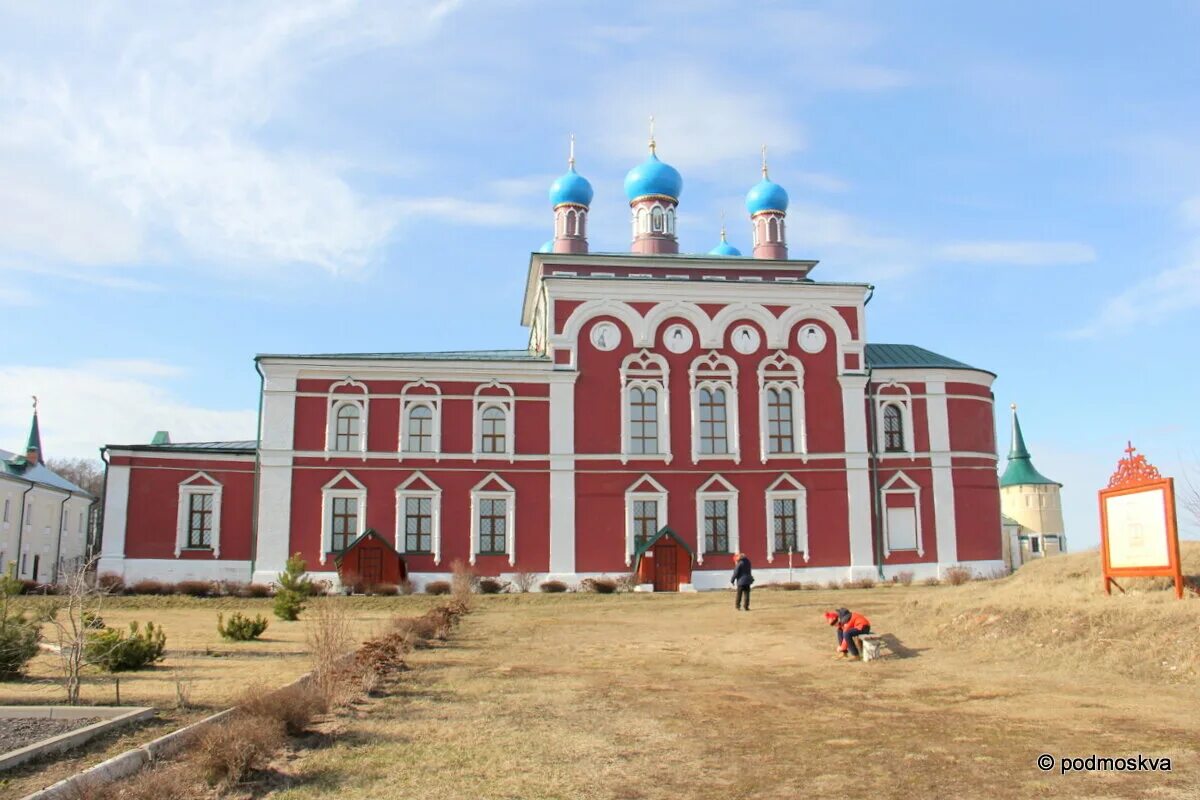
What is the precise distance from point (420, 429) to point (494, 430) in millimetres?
2288

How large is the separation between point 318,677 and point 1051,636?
933 cm

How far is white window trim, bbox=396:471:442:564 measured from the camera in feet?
97.6

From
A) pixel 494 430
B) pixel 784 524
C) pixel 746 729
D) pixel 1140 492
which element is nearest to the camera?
pixel 746 729

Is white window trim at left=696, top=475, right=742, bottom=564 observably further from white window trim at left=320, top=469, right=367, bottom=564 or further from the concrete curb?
the concrete curb

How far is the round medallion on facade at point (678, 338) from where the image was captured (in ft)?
104

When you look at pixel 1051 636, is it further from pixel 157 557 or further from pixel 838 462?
pixel 157 557

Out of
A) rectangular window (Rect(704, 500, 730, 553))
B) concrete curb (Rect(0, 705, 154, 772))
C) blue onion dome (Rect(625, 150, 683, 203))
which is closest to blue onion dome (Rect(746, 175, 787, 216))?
blue onion dome (Rect(625, 150, 683, 203))

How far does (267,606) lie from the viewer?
24.2 meters

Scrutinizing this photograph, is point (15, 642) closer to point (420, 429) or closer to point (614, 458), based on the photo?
point (420, 429)

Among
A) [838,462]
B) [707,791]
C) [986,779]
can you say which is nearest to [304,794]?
[707,791]

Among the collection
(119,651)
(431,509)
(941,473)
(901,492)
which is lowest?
(119,651)

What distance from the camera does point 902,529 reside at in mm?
31391

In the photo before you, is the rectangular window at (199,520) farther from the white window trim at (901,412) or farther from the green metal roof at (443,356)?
the white window trim at (901,412)

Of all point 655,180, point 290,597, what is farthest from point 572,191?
point 290,597
